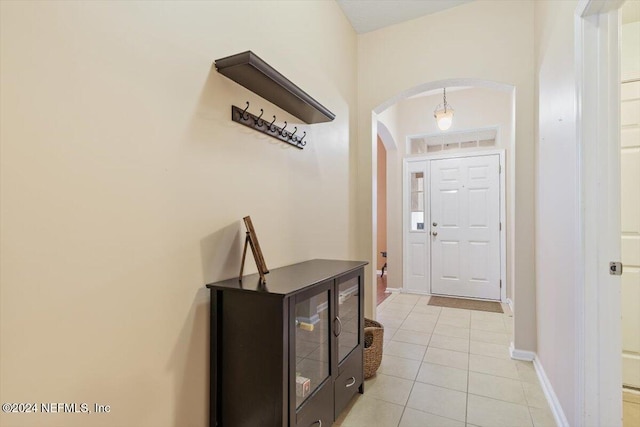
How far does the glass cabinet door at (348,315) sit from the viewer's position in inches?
69.4

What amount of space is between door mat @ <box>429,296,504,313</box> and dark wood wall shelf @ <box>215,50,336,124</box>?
10.9 ft

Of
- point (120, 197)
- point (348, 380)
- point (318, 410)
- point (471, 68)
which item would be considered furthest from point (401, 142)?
point (120, 197)

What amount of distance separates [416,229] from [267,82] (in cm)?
386

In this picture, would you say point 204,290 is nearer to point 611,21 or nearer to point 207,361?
point 207,361

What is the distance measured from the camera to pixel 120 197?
1.04 meters

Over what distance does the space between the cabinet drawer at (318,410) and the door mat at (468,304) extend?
2.98 m

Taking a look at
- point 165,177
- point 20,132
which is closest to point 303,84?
point 165,177

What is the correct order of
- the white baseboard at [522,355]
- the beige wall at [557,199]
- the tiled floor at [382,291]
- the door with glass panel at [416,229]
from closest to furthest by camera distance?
1. the beige wall at [557,199]
2. the white baseboard at [522,355]
3. the tiled floor at [382,291]
4. the door with glass panel at [416,229]

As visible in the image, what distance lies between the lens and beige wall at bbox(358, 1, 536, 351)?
2.54 metres

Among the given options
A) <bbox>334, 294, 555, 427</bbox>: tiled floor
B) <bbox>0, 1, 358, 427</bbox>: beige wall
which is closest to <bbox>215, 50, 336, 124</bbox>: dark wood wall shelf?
<bbox>0, 1, 358, 427</bbox>: beige wall

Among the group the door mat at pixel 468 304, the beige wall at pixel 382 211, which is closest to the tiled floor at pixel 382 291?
the beige wall at pixel 382 211

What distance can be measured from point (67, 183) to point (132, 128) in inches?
11.4

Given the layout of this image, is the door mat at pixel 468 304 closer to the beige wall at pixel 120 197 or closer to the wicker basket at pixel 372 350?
the wicker basket at pixel 372 350

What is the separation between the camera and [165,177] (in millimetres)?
1193
